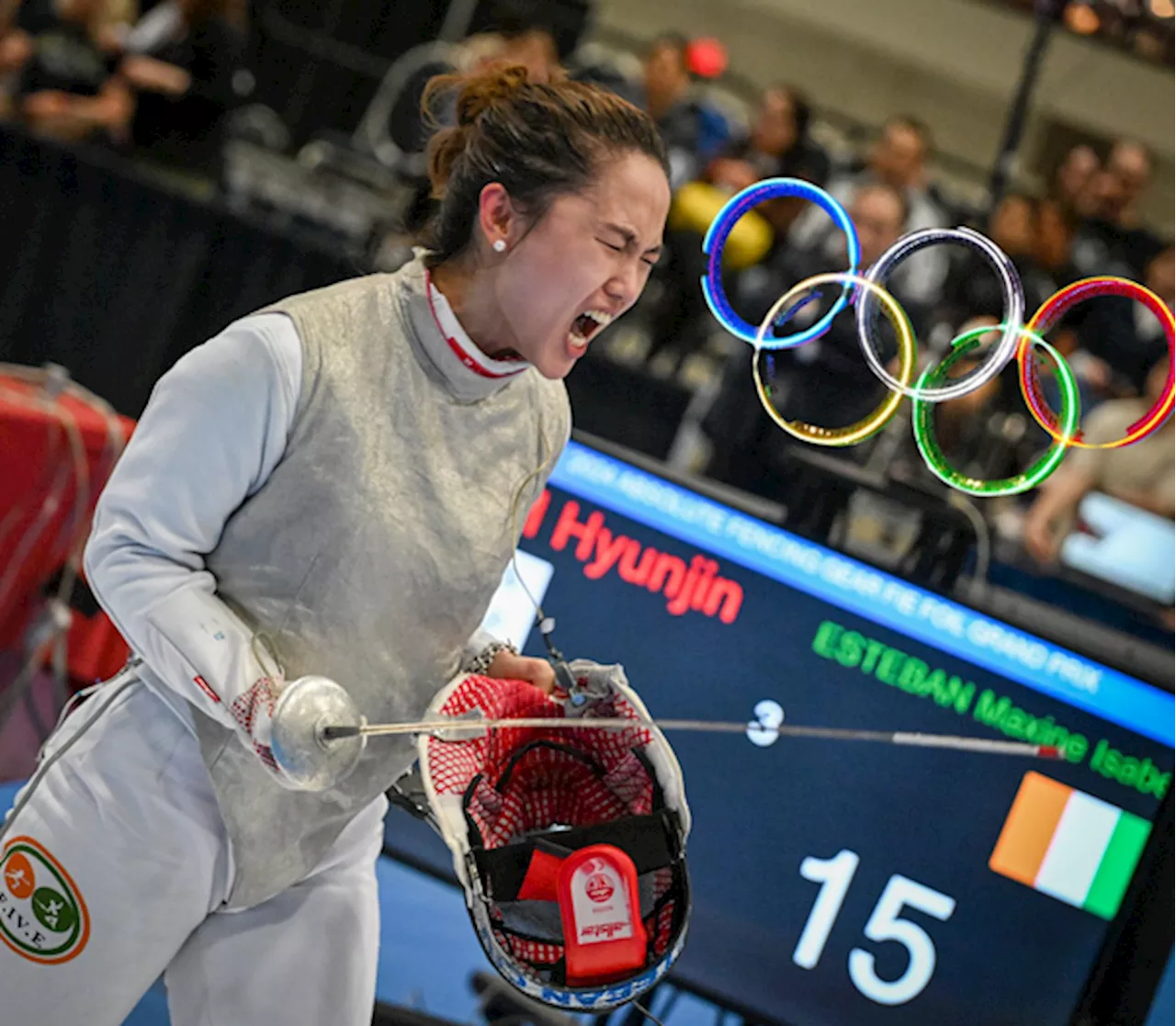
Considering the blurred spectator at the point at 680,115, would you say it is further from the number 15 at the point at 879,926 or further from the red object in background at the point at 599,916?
the red object in background at the point at 599,916

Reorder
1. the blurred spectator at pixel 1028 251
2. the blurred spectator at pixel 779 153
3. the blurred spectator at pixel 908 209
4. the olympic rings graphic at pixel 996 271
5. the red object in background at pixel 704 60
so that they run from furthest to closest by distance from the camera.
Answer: the red object in background at pixel 704 60, the blurred spectator at pixel 779 153, the blurred spectator at pixel 1028 251, the blurred spectator at pixel 908 209, the olympic rings graphic at pixel 996 271

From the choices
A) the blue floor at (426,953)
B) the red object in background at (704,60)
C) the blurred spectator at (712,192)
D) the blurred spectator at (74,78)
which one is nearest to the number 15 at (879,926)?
the blue floor at (426,953)

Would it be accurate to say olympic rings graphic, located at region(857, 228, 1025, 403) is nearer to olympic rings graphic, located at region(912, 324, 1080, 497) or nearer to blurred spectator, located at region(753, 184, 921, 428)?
olympic rings graphic, located at region(912, 324, 1080, 497)

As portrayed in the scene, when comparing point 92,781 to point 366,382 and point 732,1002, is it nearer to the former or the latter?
point 366,382

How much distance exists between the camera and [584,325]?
181 cm

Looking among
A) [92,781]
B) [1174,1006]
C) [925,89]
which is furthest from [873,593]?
[925,89]

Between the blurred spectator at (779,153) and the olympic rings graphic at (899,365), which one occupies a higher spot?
the blurred spectator at (779,153)

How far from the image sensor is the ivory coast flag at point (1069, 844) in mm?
2730

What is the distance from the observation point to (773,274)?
4.82m

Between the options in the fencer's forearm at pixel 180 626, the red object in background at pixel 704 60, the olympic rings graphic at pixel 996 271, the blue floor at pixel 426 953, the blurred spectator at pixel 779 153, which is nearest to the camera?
the fencer's forearm at pixel 180 626

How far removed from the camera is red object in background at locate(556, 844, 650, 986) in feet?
5.57

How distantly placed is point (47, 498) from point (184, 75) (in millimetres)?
2710

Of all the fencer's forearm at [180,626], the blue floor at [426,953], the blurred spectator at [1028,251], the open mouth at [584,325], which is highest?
the blurred spectator at [1028,251]

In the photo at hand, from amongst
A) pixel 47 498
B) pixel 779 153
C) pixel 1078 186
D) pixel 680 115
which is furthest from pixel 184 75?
pixel 1078 186
